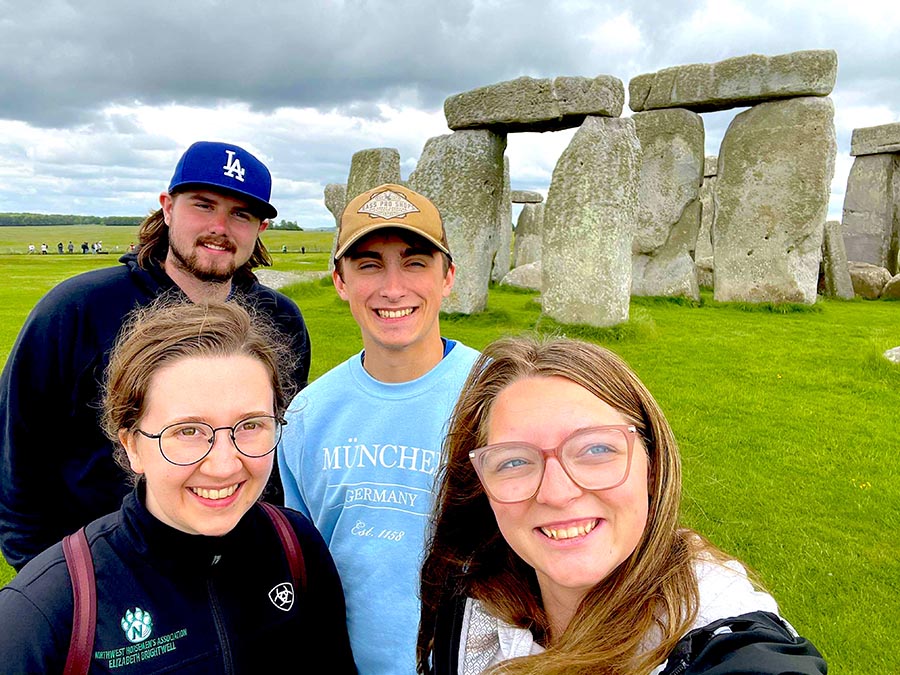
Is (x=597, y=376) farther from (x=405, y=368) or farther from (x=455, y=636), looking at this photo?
(x=405, y=368)

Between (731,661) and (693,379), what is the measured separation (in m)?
5.51

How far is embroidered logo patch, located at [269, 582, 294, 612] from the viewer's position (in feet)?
4.88

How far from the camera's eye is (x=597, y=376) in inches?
48.9

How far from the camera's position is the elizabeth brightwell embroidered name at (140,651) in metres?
1.25

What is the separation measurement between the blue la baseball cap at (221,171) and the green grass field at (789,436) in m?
1.04

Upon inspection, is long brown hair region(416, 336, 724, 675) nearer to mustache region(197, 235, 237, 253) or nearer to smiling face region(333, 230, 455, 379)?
smiling face region(333, 230, 455, 379)

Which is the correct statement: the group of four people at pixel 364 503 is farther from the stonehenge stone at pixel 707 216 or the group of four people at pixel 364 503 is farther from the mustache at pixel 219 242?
the stonehenge stone at pixel 707 216

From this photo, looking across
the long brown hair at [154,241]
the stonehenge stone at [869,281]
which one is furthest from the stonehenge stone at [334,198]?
the long brown hair at [154,241]

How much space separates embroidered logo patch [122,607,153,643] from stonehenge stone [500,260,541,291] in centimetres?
1104

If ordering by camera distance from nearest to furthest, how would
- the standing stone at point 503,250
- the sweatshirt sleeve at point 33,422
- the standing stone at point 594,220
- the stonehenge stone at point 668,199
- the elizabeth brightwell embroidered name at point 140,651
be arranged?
the elizabeth brightwell embroidered name at point 140,651 → the sweatshirt sleeve at point 33,422 → the standing stone at point 594,220 → the stonehenge stone at point 668,199 → the standing stone at point 503,250

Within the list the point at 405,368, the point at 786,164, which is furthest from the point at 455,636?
the point at 786,164

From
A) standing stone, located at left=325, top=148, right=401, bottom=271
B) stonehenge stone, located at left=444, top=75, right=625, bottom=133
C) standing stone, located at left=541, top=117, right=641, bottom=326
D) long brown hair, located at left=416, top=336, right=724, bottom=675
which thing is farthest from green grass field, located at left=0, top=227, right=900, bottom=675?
standing stone, located at left=325, top=148, right=401, bottom=271

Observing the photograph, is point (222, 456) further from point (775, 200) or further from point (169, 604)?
point (775, 200)

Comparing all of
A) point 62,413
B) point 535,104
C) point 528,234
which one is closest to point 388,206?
point 62,413
